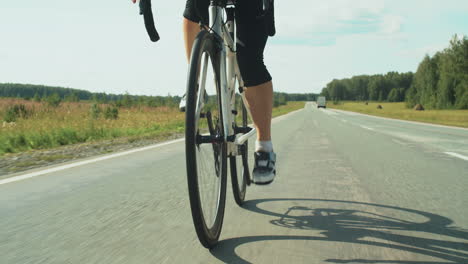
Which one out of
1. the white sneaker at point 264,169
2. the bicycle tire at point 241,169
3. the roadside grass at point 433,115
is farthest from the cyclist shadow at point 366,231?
the roadside grass at point 433,115

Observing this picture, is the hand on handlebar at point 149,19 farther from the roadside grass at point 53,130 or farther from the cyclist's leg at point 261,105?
the roadside grass at point 53,130

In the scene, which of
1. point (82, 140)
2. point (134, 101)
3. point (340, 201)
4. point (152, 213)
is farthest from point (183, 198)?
point (134, 101)

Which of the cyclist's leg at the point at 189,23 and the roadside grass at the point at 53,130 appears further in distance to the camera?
the roadside grass at the point at 53,130

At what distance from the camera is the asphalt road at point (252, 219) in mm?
1967

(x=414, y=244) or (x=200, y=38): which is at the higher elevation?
(x=200, y=38)

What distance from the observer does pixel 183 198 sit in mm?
3172

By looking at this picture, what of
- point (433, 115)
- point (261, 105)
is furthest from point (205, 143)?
point (433, 115)

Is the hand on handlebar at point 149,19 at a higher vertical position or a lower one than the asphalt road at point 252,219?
higher

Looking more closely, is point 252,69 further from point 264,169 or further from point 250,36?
point 264,169

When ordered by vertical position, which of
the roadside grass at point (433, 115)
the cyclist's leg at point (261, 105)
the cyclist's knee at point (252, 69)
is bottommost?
the roadside grass at point (433, 115)

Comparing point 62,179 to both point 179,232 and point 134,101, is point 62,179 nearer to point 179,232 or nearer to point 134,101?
point 179,232

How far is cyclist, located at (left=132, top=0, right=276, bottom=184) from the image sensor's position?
260 cm

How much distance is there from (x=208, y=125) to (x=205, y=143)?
274 mm

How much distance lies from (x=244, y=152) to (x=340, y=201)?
0.81m
